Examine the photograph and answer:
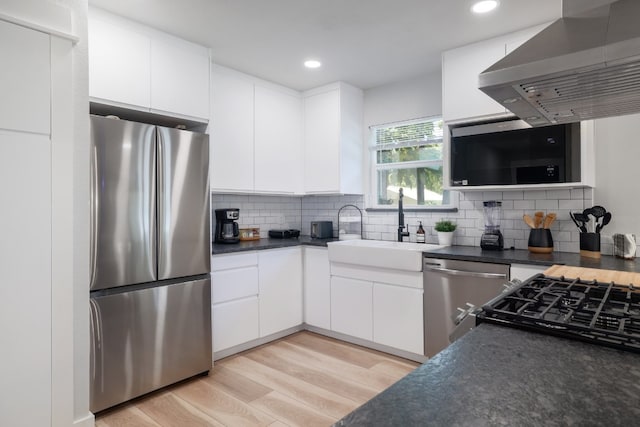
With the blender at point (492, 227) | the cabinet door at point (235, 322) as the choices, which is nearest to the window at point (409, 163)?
the blender at point (492, 227)

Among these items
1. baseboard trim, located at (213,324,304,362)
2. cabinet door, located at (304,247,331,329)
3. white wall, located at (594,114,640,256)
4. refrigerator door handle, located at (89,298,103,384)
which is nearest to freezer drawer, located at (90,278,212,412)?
refrigerator door handle, located at (89,298,103,384)

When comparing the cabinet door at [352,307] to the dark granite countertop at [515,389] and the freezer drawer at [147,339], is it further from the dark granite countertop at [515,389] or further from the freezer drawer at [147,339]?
the dark granite countertop at [515,389]

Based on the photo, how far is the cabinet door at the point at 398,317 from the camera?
296cm

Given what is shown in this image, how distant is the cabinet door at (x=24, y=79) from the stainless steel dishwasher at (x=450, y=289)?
2600 millimetres

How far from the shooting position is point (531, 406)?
64 centimetres

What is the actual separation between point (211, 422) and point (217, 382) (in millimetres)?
522

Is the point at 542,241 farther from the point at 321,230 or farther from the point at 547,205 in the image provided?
the point at 321,230

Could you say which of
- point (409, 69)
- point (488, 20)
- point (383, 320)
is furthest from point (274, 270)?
point (488, 20)

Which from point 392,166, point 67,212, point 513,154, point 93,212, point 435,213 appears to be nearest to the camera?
point 67,212

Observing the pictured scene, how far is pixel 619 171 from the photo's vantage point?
2574mm

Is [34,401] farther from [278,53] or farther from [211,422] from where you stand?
[278,53]

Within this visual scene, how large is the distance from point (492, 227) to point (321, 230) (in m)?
1.68

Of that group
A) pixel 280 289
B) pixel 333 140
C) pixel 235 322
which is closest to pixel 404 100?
pixel 333 140

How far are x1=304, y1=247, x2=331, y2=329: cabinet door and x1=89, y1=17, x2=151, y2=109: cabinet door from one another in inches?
77.0
